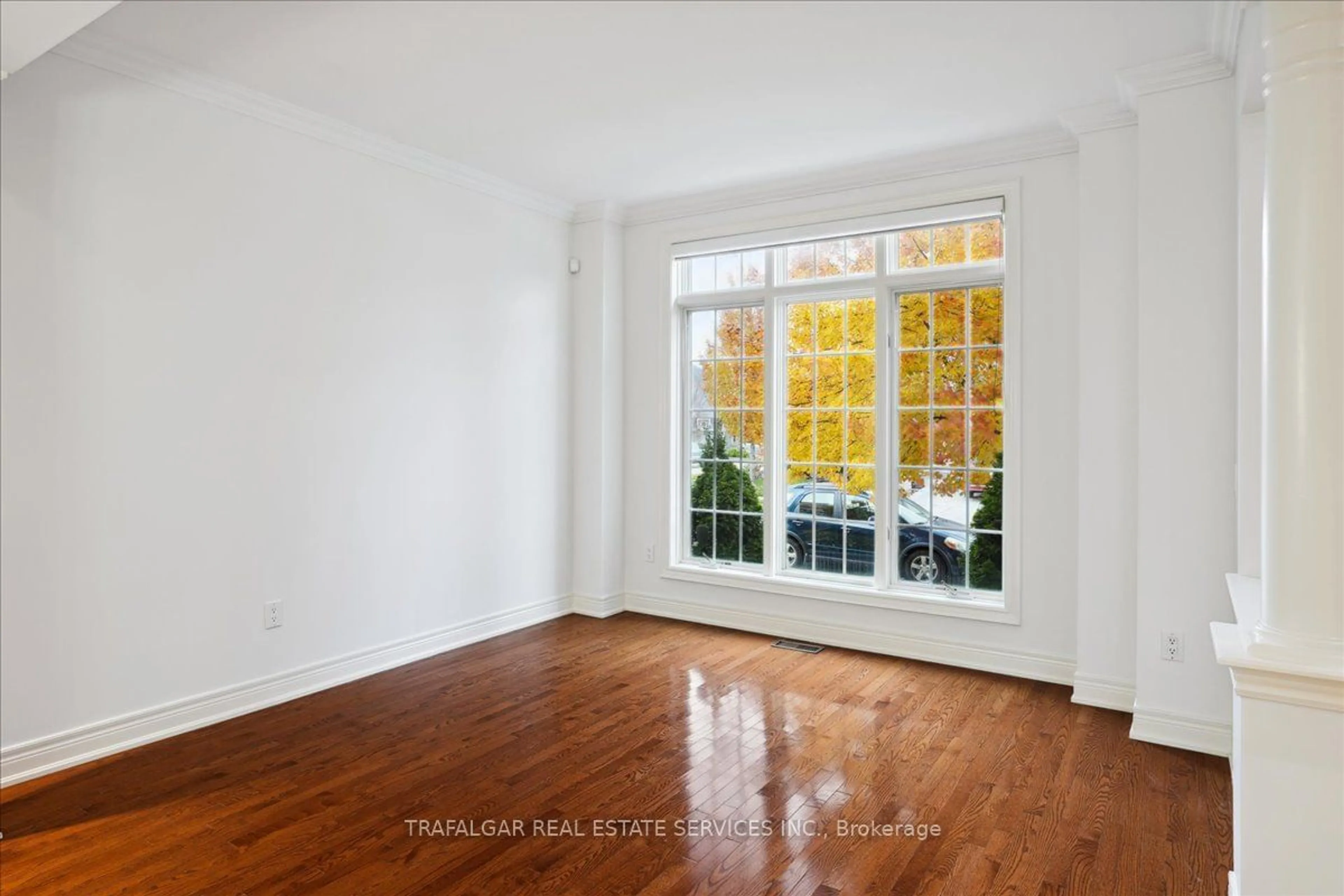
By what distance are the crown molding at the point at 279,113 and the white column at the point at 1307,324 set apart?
3.67 m

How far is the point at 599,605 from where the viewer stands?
17.5ft

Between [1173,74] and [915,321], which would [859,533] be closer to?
[915,321]

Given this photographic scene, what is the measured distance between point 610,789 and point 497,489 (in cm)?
244

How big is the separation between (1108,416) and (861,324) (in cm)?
149

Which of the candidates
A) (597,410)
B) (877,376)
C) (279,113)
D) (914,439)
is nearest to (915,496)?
(914,439)

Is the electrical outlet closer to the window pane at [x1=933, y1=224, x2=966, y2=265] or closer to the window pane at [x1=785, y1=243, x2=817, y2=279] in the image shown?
the window pane at [x1=933, y1=224, x2=966, y2=265]

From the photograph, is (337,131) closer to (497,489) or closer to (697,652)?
(497,489)

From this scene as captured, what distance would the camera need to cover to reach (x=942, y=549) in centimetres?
445

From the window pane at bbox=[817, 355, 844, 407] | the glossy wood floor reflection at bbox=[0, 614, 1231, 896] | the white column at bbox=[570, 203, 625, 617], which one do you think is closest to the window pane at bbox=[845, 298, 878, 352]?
the window pane at bbox=[817, 355, 844, 407]

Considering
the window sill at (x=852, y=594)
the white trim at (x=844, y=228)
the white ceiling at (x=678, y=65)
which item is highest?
the white ceiling at (x=678, y=65)

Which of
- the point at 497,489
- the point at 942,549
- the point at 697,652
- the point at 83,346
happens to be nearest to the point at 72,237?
the point at 83,346

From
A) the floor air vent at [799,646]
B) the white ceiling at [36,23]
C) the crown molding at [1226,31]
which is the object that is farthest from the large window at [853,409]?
the white ceiling at [36,23]

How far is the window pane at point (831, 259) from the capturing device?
187 inches

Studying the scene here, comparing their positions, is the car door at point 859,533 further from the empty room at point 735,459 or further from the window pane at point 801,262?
the window pane at point 801,262
